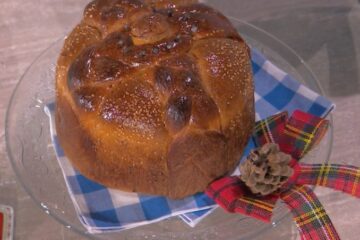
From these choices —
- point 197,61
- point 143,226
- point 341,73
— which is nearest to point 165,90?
point 197,61

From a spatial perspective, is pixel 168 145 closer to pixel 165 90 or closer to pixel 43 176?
pixel 165 90

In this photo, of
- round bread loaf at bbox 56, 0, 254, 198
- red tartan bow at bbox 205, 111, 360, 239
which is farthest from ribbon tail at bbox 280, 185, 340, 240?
round bread loaf at bbox 56, 0, 254, 198

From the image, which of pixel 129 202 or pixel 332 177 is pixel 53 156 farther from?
pixel 332 177

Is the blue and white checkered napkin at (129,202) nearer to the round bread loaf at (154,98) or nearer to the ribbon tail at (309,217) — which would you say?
the round bread loaf at (154,98)

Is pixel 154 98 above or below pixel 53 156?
above

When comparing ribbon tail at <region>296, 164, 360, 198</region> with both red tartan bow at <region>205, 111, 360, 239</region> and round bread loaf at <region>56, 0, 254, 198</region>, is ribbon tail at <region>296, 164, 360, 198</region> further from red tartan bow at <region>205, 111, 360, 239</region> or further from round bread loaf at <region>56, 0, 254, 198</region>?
round bread loaf at <region>56, 0, 254, 198</region>

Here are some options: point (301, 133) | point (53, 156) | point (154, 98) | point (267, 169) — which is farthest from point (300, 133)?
point (53, 156)

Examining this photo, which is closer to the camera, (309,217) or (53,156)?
(309,217)
